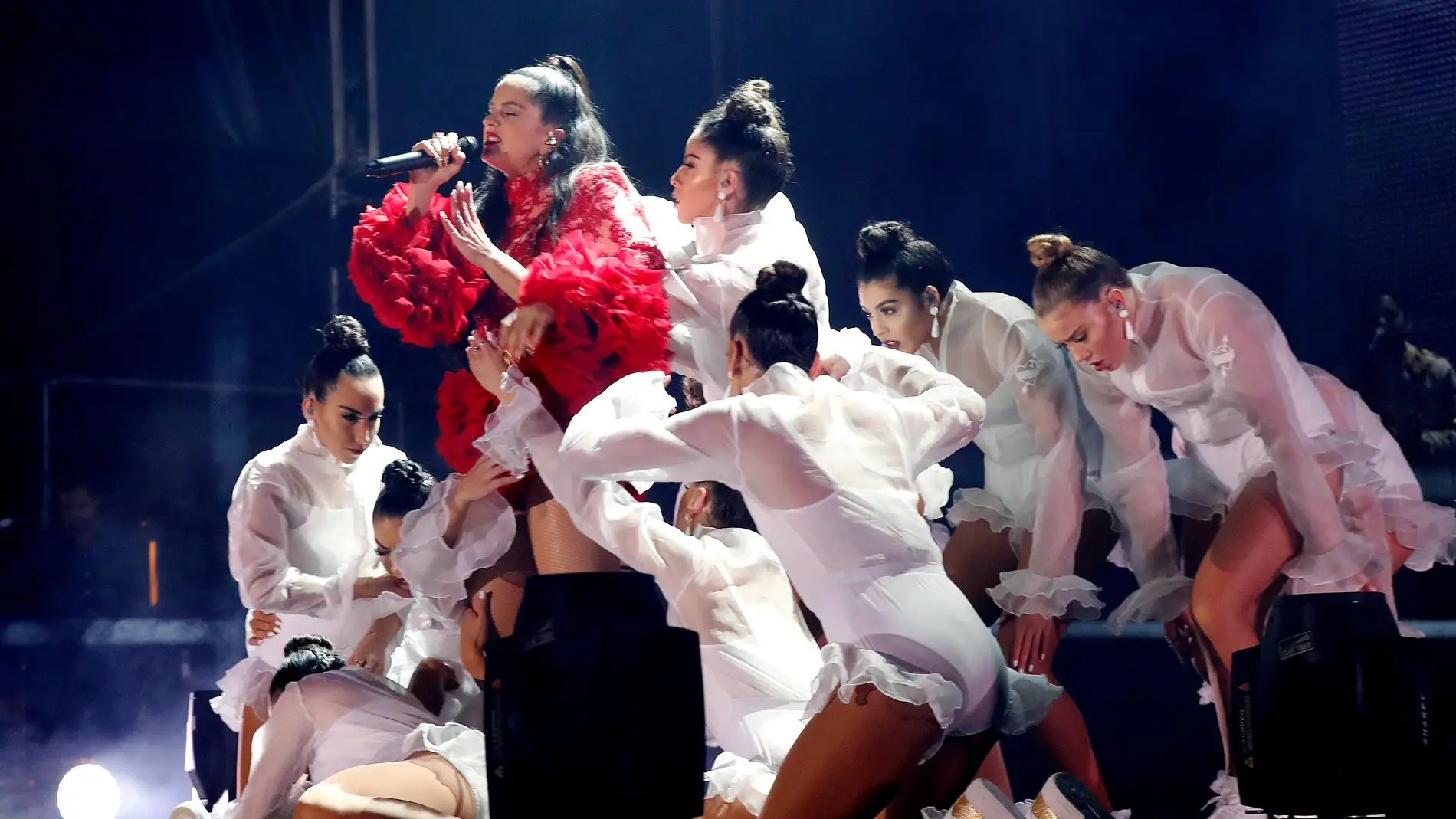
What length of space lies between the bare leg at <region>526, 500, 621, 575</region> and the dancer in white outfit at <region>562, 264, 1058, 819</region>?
291 millimetres

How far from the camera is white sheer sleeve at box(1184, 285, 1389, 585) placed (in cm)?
319

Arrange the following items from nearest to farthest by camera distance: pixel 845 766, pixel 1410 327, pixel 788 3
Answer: pixel 845 766, pixel 1410 327, pixel 788 3

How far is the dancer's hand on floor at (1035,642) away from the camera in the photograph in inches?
131

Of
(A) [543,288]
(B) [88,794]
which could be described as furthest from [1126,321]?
(B) [88,794]

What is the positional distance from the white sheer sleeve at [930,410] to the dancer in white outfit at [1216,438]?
47 cm

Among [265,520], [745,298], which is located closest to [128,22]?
[265,520]

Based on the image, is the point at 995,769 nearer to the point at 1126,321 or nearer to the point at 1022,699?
the point at 1022,699

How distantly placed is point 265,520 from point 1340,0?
10.5 ft

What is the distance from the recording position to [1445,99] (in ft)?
12.8

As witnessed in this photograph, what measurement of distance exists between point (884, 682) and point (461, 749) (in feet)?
2.92

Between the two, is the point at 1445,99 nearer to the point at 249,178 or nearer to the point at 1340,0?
the point at 1340,0

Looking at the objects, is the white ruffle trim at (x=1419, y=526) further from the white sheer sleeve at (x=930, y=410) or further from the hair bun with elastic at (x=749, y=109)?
the hair bun with elastic at (x=749, y=109)

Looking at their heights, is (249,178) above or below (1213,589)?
above

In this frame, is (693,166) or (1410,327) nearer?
(693,166)
